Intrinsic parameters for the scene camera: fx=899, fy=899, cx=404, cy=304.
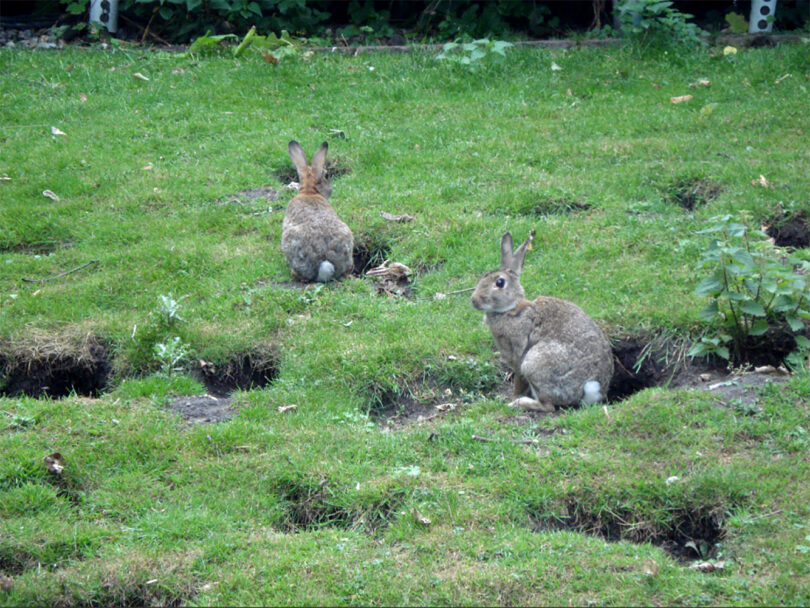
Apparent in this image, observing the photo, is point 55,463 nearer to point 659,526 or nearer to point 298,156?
point 659,526

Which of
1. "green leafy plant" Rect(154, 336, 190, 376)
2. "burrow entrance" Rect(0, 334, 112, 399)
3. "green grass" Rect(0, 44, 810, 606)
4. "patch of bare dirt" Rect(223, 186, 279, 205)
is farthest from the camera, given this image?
"patch of bare dirt" Rect(223, 186, 279, 205)

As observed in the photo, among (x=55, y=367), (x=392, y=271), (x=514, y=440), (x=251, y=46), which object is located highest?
(x=251, y=46)

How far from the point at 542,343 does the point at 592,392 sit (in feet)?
1.58

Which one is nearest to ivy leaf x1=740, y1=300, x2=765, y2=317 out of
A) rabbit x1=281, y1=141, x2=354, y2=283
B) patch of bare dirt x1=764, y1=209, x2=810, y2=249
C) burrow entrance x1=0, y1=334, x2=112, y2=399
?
patch of bare dirt x1=764, y1=209, x2=810, y2=249

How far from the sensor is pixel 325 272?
805cm

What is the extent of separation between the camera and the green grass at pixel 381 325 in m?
4.81

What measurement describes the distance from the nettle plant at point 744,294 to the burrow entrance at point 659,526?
1.59 m

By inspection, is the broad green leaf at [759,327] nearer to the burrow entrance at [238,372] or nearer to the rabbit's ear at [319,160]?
the burrow entrance at [238,372]

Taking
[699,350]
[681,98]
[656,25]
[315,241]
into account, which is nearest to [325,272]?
[315,241]

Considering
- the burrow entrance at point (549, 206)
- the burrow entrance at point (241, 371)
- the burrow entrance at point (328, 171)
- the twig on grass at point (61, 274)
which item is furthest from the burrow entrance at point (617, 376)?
the burrow entrance at point (328, 171)

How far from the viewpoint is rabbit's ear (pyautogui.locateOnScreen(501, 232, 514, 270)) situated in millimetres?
6555

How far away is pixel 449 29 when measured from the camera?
1359 cm

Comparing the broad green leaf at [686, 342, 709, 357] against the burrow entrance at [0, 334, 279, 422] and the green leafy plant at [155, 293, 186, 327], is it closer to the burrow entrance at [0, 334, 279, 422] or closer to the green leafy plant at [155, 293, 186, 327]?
the burrow entrance at [0, 334, 279, 422]

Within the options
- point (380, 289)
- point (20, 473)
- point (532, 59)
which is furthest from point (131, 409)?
point (532, 59)
